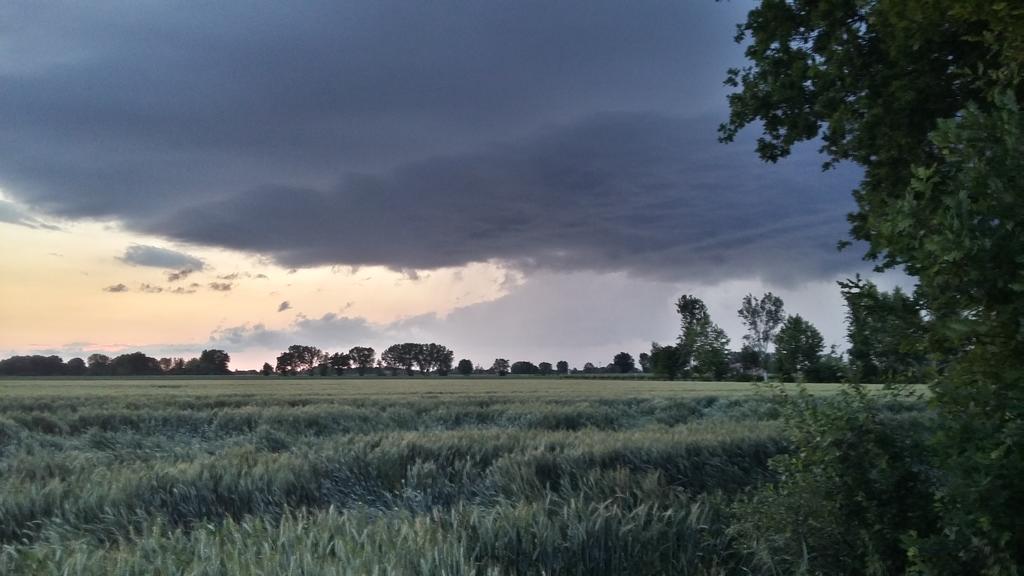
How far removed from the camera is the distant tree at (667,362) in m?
100

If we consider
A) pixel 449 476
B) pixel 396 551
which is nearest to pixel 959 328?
pixel 396 551

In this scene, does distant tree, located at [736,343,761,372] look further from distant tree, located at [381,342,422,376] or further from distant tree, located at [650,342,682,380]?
distant tree, located at [381,342,422,376]

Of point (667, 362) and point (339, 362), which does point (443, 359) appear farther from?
point (667, 362)

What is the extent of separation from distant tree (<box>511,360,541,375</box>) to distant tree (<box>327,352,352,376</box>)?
1262 inches

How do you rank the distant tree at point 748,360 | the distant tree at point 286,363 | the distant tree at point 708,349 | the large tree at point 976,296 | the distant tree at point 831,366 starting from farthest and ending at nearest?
the distant tree at point 286,363 < the distant tree at point 748,360 < the distant tree at point 708,349 < the distant tree at point 831,366 < the large tree at point 976,296

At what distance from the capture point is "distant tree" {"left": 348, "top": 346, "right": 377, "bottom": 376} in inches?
4872

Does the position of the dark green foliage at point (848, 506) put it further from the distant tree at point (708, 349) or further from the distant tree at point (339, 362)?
the distant tree at point (339, 362)

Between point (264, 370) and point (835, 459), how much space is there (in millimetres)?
123296

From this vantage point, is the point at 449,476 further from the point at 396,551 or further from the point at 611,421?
the point at 611,421

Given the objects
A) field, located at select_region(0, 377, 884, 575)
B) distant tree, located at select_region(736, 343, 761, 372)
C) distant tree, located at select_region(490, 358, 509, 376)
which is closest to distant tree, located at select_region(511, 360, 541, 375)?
distant tree, located at select_region(490, 358, 509, 376)

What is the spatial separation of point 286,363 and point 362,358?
1422cm

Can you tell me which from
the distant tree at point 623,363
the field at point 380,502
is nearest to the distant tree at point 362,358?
the distant tree at point 623,363

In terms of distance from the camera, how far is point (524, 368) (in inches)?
5197

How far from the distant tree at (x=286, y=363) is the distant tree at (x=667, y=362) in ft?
204
